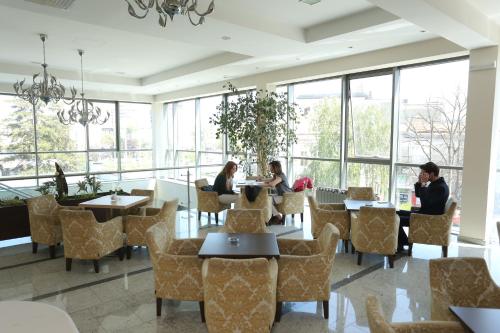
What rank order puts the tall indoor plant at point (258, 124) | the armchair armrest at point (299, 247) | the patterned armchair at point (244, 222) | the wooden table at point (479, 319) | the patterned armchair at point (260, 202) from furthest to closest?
the tall indoor plant at point (258, 124), the patterned armchair at point (260, 202), the patterned armchair at point (244, 222), the armchair armrest at point (299, 247), the wooden table at point (479, 319)

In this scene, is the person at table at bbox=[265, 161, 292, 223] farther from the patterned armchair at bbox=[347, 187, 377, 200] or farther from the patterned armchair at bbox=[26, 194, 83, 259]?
the patterned armchair at bbox=[26, 194, 83, 259]

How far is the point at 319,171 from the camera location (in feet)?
28.0

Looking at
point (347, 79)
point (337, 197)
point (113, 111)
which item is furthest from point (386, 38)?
point (113, 111)

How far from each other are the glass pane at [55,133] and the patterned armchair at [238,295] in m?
10.1

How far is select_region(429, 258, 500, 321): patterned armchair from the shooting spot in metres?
2.40

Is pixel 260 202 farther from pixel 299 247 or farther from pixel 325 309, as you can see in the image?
pixel 325 309

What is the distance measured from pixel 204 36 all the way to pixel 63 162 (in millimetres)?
8314

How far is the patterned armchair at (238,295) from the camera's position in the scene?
260cm

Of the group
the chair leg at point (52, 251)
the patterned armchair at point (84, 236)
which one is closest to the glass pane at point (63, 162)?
the chair leg at point (52, 251)

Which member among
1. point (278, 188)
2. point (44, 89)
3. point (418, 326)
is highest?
point (44, 89)

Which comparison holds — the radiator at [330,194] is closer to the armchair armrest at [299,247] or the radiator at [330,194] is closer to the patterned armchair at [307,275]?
the armchair armrest at [299,247]

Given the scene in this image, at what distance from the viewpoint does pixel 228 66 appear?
7.82 m

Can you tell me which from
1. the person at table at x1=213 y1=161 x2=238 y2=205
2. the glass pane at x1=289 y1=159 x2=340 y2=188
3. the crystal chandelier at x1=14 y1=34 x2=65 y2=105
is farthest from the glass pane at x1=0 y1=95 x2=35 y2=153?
the glass pane at x1=289 y1=159 x2=340 y2=188

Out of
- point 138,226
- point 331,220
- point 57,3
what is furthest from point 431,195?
point 57,3
